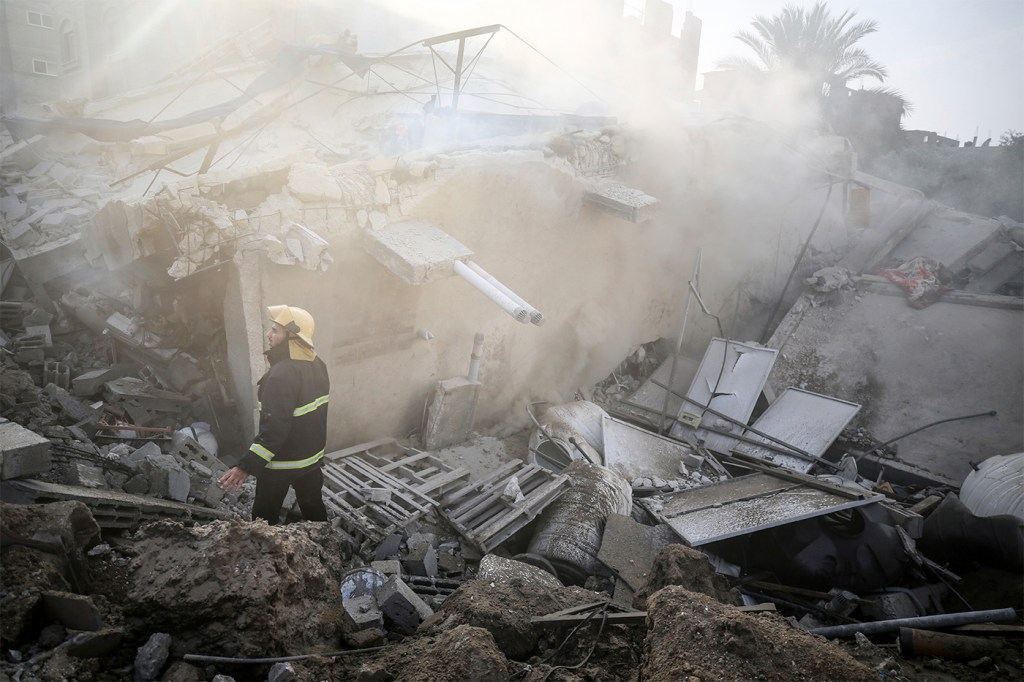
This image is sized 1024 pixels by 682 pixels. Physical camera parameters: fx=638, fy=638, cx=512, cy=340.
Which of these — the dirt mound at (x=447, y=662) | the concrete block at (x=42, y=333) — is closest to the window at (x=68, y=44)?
the concrete block at (x=42, y=333)

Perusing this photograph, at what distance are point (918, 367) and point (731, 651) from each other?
330 inches

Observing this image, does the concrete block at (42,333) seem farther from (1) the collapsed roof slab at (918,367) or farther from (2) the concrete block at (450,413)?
(1) the collapsed roof slab at (918,367)

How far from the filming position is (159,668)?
271cm

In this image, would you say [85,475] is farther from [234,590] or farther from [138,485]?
[234,590]

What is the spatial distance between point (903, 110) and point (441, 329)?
21.6 meters

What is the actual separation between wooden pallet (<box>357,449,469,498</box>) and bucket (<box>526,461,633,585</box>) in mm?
973

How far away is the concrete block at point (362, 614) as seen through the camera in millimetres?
3494

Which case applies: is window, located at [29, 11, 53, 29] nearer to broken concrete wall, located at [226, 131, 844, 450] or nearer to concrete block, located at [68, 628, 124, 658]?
broken concrete wall, located at [226, 131, 844, 450]

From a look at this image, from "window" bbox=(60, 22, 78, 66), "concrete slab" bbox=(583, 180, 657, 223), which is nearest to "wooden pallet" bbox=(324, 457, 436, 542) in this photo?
"concrete slab" bbox=(583, 180, 657, 223)

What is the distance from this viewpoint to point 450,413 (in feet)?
23.8

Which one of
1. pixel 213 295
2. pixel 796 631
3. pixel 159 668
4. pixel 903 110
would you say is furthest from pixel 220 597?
pixel 903 110

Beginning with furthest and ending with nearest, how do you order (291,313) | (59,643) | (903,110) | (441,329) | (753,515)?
(903,110) → (441,329) → (753,515) → (291,313) → (59,643)

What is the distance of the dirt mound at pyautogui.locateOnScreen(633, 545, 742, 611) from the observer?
4.19 metres

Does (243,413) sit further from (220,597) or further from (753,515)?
(753,515)
